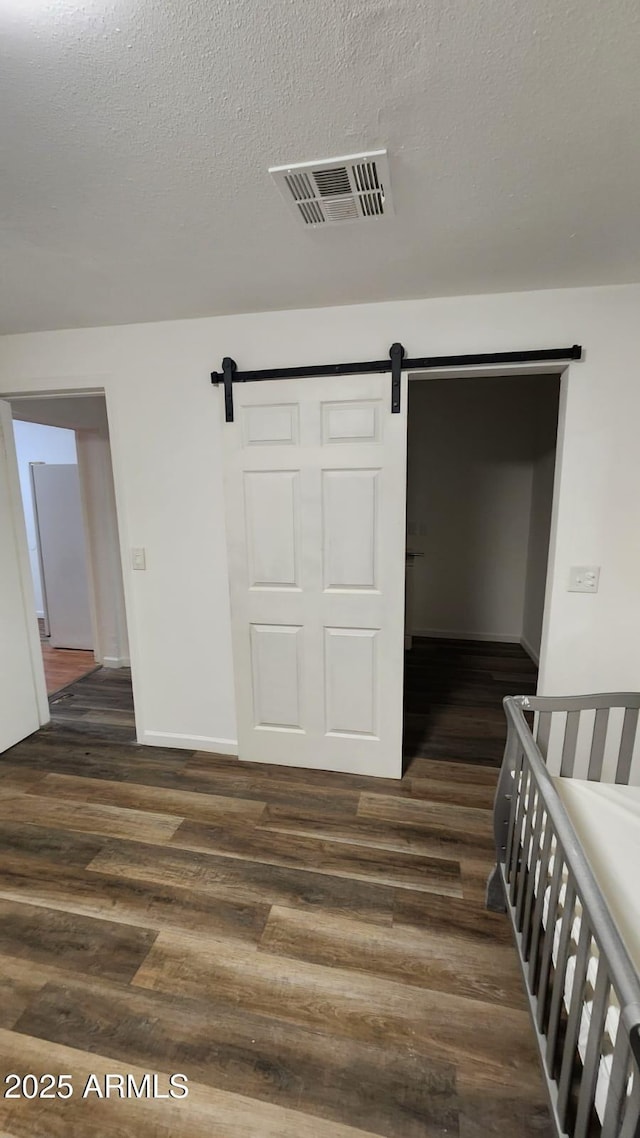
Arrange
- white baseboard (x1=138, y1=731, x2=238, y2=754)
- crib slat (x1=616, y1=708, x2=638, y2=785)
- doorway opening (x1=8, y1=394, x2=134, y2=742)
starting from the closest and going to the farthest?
1. crib slat (x1=616, y1=708, x2=638, y2=785)
2. white baseboard (x1=138, y1=731, x2=238, y2=754)
3. doorway opening (x1=8, y1=394, x2=134, y2=742)

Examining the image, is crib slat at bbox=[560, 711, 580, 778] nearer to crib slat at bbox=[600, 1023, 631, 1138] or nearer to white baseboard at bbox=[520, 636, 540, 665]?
crib slat at bbox=[600, 1023, 631, 1138]

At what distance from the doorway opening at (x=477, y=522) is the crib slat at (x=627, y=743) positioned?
6.93ft

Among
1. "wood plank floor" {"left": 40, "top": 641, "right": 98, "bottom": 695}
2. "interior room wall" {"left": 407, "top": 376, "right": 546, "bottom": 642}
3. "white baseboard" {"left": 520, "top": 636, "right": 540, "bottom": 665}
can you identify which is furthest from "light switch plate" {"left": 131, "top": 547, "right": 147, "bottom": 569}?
"white baseboard" {"left": 520, "top": 636, "right": 540, "bottom": 665}

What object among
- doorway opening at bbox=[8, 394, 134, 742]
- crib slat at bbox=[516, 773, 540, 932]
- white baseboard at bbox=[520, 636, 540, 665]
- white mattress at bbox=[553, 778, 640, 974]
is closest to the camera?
white mattress at bbox=[553, 778, 640, 974]

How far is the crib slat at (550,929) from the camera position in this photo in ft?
3.38

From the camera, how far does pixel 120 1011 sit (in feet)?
4.53

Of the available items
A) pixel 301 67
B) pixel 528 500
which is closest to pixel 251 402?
pixel 301 67

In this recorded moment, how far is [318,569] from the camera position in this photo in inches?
93.1

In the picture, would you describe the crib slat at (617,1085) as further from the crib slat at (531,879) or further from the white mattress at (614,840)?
the crib slat at (531,879)

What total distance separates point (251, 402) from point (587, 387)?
1.50 metres

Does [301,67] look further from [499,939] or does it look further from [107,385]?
[499,939]

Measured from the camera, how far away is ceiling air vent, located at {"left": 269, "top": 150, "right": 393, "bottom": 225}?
1188 mm

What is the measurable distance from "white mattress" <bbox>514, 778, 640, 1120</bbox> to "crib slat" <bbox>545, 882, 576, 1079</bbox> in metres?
0.03

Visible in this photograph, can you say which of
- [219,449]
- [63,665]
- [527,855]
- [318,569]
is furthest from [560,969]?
[63,665]
